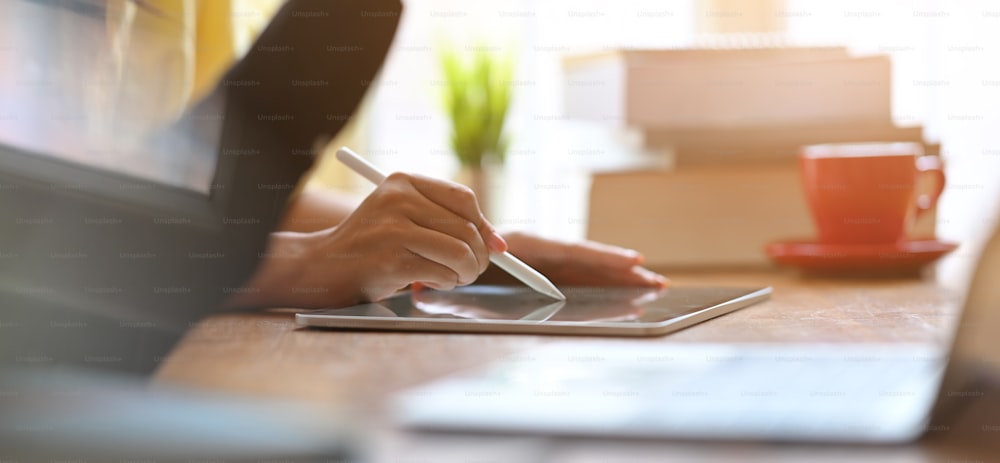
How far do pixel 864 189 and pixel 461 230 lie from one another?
0.53 metres

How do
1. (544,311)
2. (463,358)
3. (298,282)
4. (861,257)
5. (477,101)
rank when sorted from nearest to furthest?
(463,358) → (544,311) → (298,282) → (861,257) → (477,101)

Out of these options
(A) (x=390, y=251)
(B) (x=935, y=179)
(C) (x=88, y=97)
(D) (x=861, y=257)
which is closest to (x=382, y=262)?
(A) (x=390, y=251)

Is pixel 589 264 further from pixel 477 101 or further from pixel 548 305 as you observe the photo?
pixel 477 101

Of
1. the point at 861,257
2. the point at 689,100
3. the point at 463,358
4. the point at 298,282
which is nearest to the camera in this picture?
the point at 463,358

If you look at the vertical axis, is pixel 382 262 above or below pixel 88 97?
below

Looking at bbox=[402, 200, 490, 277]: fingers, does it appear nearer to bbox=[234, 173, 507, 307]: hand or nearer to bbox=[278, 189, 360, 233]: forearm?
bbox=[234, 173, 507, 307]: hand

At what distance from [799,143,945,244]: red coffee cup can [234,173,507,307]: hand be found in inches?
19.3

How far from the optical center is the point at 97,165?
1.55 ft

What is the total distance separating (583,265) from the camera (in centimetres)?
87

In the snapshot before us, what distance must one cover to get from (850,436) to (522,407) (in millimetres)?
107

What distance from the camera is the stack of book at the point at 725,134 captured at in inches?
47.2

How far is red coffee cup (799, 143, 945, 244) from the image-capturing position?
3.37ft

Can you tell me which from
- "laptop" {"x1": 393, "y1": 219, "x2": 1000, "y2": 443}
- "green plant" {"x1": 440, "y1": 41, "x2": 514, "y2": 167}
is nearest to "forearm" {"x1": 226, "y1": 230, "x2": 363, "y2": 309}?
"laptop" {"x1": 393, "y1": 219, "x2": 1000, "y2": 443}

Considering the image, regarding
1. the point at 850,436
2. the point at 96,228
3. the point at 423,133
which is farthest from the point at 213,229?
the point at 423,133
